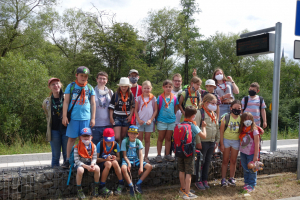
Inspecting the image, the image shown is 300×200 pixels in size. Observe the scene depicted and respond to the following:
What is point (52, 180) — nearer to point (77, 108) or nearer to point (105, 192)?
point (105, 192)

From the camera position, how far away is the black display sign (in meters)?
6.87

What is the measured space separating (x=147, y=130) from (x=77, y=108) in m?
1.58

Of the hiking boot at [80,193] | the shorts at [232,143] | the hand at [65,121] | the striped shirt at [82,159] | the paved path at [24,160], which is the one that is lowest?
the paved path at [24,160]

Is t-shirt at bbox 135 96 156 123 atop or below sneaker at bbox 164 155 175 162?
atop

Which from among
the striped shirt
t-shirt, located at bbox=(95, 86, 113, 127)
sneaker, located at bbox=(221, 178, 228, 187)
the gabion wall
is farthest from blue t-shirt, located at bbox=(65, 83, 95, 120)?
sneaker, located at bbox=(221, 178, 228, 187)

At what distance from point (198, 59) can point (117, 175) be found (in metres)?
32.6

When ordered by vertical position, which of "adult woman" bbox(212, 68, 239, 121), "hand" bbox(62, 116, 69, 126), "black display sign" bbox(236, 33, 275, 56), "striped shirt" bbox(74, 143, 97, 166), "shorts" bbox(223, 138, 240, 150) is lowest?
"striped shirt" bbox(74, 143, 97, 166)

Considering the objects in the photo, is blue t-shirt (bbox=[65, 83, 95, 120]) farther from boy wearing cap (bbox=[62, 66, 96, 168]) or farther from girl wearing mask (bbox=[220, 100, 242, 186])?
girl wearing mask (bbox=[220, 100, 242, 186])

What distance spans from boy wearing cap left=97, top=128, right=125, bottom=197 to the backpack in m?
1.15

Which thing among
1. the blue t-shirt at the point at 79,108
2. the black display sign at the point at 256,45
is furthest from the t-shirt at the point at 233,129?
the black display sign at the point at 256,45

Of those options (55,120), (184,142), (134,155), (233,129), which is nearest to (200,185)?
(184,142)

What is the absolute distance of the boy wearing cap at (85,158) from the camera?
432cm

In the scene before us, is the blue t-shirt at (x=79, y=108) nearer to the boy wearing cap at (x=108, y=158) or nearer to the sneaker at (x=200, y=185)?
the boy wearing cap at (x=108, y=158)

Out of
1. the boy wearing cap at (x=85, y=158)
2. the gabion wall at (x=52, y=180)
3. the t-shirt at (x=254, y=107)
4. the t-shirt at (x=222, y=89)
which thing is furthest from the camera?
the t-shirt at (x=222, y=89)
